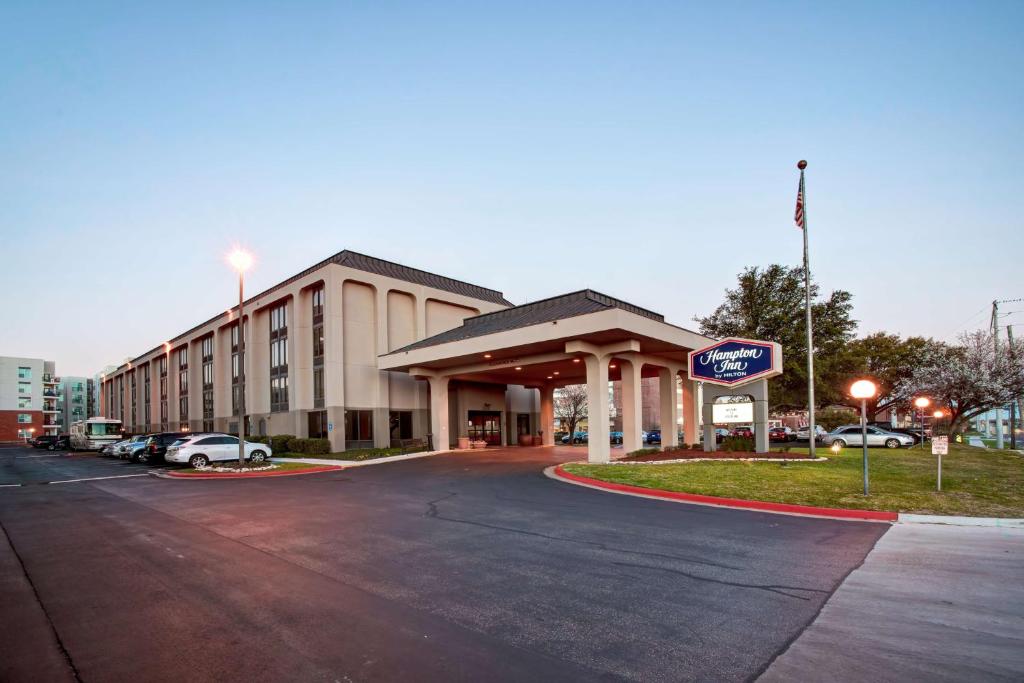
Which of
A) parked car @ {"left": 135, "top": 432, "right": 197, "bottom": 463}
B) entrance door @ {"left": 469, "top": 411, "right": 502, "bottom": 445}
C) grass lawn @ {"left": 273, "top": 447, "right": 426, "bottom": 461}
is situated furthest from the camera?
entrance door @ {"left": 469, "top": 411, "right": 502, "bottom": 445}

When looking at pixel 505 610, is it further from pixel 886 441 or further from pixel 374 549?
pixel 886 441

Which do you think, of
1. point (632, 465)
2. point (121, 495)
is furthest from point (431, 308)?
point (121, 495)

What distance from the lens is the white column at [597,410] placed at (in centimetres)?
2433

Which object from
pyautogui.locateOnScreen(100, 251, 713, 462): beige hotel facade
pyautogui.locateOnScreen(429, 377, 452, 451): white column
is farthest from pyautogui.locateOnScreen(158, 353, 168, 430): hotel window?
pyautogui.locateOnScreen(429, 377, 452, 451): white column

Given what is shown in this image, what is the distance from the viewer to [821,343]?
40656mm

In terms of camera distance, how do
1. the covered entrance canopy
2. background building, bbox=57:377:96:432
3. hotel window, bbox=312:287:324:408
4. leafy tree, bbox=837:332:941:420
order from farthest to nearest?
background building, bbox=57:377:96:432, leafy tree, bbox=837:332:941:420, hotel window, bbox=312:287:324:408, the covered entrance canopy

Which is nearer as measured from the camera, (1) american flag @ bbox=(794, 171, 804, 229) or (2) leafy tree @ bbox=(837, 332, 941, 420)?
(1) american flag @ bbox=(794, 171, 804, 229)

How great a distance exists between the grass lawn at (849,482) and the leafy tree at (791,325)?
18.6 metres

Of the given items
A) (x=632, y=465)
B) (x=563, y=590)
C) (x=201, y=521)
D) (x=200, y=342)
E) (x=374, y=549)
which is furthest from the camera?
(x=200, y=342)

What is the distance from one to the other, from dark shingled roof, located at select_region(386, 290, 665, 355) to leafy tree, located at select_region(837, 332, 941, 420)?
887 inches

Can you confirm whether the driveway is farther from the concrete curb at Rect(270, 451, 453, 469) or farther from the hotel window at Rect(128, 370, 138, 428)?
the hotel window at Rect(128, 370, 138, 428)

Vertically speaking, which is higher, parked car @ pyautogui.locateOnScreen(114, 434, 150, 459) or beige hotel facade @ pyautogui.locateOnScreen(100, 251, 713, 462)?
beige hotel facade @ pyautogui.locateOnScreen(100, 251, 713, 462)

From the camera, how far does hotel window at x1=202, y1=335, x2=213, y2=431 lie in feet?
166

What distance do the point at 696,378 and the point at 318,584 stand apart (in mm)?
19562
